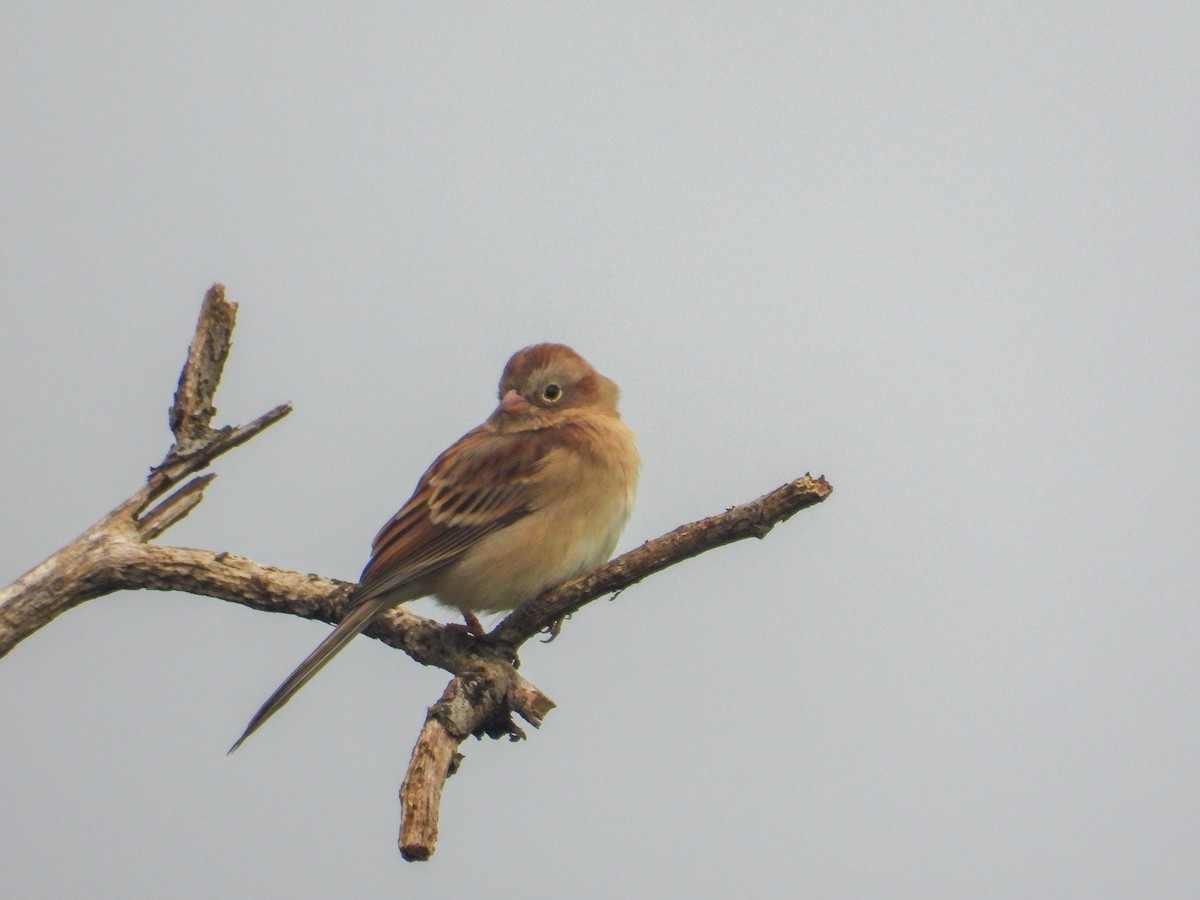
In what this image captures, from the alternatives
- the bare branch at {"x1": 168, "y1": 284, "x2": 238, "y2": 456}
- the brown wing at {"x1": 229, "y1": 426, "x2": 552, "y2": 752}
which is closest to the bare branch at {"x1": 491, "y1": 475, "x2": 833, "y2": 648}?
the brown wing at {"x1": 229, "y1": 426, "x2": 552, "y2": 752}

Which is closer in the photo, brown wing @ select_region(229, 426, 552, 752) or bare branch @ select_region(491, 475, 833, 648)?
bare branch @ select_region(491, 475, 833, 648)

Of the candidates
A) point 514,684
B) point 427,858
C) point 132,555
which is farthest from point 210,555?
point 427,858

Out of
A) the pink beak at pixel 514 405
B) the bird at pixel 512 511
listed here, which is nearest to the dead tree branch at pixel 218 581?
the bird at pixel 512 511

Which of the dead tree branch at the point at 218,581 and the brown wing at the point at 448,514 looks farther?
the brown wing at the point at 448,514

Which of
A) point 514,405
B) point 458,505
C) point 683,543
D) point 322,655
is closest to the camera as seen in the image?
point 683,543

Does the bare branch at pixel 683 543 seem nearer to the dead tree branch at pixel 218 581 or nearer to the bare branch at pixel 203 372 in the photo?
the dead tree branch at pixel 218 581

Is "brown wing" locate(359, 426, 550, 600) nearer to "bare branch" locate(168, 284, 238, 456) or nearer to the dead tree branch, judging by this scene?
the dead tree branch

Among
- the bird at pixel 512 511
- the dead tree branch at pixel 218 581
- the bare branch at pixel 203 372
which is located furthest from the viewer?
the bird at pixel 512 511

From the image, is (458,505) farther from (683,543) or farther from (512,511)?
(683,543)

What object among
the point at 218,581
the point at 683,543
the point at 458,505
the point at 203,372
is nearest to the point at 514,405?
the point at 458,505
